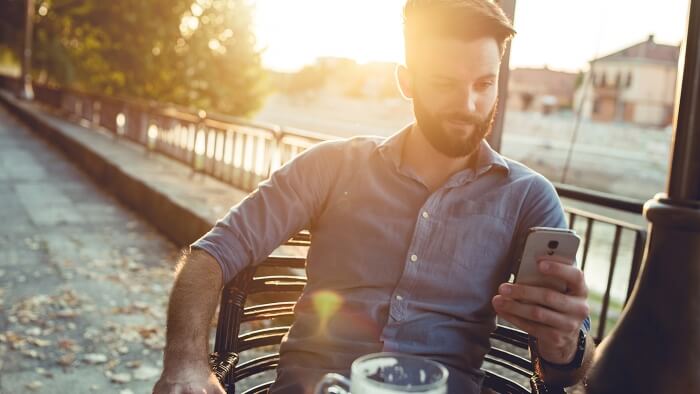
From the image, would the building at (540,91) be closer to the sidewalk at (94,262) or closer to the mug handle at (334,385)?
the sidewalk at (94,262)

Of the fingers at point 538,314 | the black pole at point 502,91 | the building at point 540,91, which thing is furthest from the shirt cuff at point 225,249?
the building at point 540,91

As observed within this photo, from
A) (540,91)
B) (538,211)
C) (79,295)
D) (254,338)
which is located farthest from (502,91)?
(540,91)

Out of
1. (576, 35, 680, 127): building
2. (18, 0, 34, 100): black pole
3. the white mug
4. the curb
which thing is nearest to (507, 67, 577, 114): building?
(576, 35, 680, 127): building

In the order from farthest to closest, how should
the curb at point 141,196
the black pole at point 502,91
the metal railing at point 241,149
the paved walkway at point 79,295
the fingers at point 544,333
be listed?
the curb at point 141,196
the metal railing at point 241,149
the paved walkway at point 79,295
the black pole at point 502,91
the fingers at point 544,333

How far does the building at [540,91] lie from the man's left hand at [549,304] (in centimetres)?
5072

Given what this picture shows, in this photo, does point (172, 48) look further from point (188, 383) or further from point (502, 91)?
point (188, 383)

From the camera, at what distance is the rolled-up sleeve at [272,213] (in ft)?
6.05

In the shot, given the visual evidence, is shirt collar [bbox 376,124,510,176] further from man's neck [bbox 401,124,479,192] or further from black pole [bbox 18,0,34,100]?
black pole [bbox 18,0,34,100]

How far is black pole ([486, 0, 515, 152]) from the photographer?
311 centimetres

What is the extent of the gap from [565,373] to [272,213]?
2.92ft

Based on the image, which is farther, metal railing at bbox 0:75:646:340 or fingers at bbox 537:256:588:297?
metal railing at bbox 0:75:646:340

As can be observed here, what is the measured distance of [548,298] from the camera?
137 cm

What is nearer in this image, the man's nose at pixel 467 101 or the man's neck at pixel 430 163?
the man's nose at pixel 467 101

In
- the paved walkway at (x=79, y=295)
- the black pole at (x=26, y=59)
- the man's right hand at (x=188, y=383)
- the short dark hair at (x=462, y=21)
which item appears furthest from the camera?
the black pole at (x=26, y=59)
